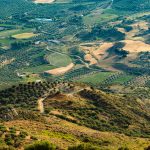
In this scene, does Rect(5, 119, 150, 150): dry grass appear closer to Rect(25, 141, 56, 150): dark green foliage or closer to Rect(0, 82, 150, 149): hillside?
Rect(0, 82, 150, 149): hillside

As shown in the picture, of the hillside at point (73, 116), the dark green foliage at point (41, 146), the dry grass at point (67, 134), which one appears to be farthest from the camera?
the hillside at point (73, 116)

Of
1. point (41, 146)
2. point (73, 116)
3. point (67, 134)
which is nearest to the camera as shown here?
point (41, 146)

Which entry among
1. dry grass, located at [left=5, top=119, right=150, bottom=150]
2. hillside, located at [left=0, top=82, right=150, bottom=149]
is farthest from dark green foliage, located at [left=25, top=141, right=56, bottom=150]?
dry grass, located at [left=5, top=119, right=150, bottom=150]

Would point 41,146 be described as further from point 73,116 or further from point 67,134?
point 73,116

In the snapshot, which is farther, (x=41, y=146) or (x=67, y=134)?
(x=67, y=134)

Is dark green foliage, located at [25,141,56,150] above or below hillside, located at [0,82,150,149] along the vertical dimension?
above

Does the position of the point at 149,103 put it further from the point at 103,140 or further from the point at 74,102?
the point at 103,140

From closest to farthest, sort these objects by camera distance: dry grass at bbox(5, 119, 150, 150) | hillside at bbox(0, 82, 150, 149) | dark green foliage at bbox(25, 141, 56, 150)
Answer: dark green foliage at bbox(25, 141, 56, 150), dry grass at bbox(5, 119, 150, 150), hillside at bbox(0, 82, 150, 149)

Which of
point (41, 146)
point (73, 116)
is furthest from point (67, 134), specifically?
point (41, 146)

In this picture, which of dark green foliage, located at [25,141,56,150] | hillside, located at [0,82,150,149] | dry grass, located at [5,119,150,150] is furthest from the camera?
hillside, located at [0,82,150,149]

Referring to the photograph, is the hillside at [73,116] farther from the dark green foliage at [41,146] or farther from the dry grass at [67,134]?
the dark green foliage at [41,146]

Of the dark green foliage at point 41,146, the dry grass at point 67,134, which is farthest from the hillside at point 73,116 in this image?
the dark green foliage at point 41,146
